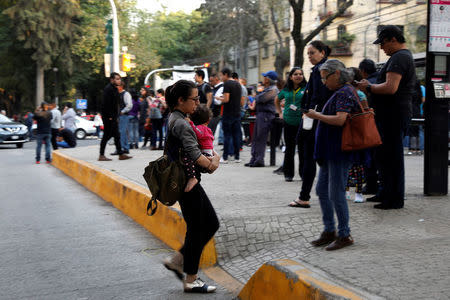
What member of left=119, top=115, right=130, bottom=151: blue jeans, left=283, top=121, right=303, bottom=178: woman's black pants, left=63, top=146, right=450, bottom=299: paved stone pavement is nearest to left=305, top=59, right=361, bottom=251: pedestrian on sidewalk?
left=63, top=146, right=450, bottom=299: paved stone pavement

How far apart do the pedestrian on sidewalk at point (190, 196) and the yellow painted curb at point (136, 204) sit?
2.42 feet

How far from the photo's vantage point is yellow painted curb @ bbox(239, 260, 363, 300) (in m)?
3.34

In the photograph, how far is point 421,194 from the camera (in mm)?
7059

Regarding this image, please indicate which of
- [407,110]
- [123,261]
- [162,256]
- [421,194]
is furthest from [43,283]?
[421,194]

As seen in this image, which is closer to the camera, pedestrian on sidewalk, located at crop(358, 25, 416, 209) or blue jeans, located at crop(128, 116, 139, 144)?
pedestrian on sidewalk, located at crop(358, 25, 416, 209)

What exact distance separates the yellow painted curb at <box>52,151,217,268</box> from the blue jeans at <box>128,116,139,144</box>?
385 centimetres

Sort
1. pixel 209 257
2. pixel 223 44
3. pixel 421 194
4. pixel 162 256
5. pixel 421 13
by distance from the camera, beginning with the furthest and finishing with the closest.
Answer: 1. pixel 223 44
2. pixel 421 13
3. pixel 421 194
4. pixel 162 256
5. pixel 209 257

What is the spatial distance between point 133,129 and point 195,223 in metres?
12.6

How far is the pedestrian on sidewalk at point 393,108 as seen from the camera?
600 centimetres

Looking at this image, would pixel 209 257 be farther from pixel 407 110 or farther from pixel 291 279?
pixel 407 110

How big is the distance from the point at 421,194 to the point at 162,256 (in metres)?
3.38

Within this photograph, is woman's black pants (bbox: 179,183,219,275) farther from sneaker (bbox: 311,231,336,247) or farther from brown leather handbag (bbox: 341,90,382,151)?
brown leather handbag (bbox: 341,90,382,151)

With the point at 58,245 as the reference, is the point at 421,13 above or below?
above

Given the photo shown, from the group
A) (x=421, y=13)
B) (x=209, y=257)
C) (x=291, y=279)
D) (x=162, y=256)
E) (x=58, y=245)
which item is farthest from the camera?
(x=421, y=13)
